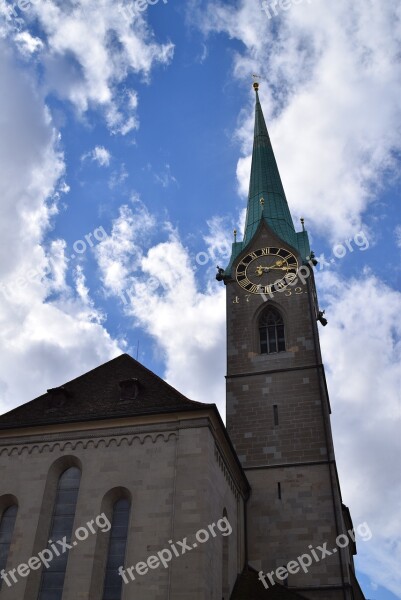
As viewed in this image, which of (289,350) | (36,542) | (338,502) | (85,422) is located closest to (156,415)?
(85,422)

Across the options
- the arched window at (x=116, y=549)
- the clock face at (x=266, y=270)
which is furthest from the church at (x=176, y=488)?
the clock face at (x=266, y=270)

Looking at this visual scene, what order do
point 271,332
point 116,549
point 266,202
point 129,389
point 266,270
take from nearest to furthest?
point 116,549, point 129,389, point 271,332, point 266,270, point 266,202

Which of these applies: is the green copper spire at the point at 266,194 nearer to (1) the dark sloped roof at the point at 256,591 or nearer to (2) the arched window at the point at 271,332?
(2) the arched window at the point at 271,332

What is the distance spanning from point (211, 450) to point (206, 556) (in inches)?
106

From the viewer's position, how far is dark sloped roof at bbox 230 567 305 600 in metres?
16.8

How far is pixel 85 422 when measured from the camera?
16.4 meters

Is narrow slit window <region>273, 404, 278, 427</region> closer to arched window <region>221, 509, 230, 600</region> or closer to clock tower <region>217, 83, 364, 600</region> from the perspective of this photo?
clock tower <region>217, 83, 364, 600</region>

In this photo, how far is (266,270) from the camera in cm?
2712

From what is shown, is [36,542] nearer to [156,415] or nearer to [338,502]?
[156,415]

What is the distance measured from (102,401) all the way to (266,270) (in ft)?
39.4

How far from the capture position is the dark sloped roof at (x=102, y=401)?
647 inches

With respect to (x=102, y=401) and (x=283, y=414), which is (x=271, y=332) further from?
(x=102, y=401)

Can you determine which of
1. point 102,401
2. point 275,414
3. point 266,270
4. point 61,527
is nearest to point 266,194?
point 266,270

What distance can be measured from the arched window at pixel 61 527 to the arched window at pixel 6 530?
111cm
